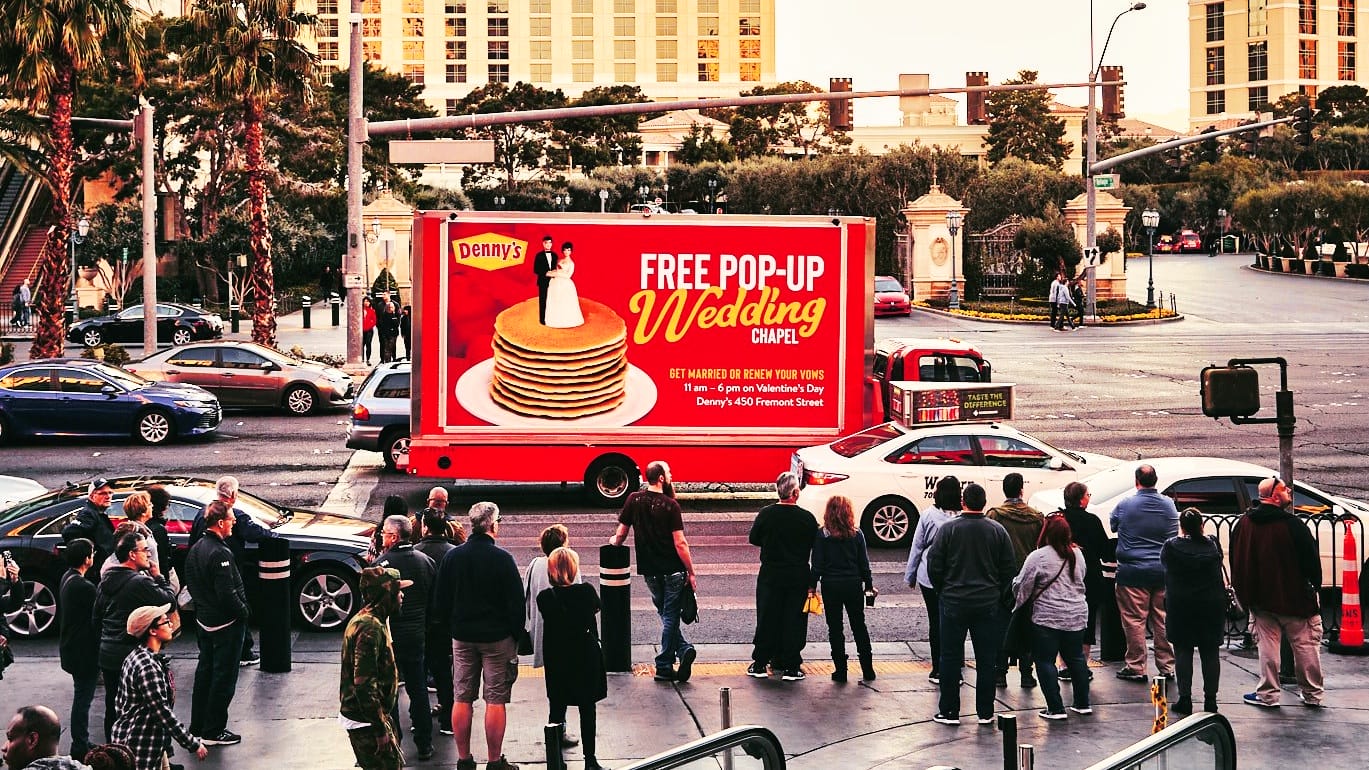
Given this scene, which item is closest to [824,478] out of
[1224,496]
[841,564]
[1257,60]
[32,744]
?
[1224,496]

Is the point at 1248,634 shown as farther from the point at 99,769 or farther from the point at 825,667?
the point at 99,769

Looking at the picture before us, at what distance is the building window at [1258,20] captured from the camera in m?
180

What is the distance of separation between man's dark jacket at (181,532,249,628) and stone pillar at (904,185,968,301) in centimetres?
5048

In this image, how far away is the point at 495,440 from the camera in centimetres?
1991

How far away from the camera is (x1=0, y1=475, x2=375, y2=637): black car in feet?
45.7

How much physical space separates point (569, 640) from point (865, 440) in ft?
29.8

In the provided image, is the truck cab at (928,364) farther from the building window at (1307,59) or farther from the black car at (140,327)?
the building window at (1307,59)

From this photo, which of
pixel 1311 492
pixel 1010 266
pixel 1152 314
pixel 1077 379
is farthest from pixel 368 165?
pixel 1311 492

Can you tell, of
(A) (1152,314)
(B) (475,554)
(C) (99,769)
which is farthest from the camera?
(A) (1152,314)

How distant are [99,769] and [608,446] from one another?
1372 centimetres

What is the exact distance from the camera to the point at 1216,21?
618 ft

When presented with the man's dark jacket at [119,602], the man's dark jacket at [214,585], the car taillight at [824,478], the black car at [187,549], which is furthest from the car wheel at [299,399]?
the man's dark jacket at [119,602]

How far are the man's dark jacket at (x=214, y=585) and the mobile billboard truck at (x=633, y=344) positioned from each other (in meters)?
8.68

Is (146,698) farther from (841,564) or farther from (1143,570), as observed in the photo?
(1143,570)
